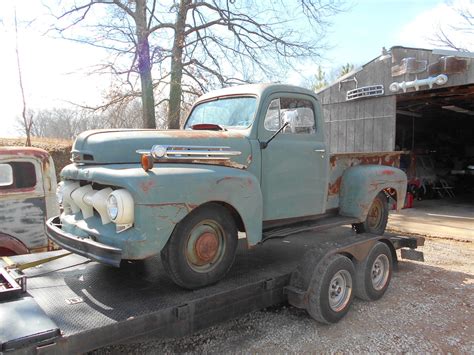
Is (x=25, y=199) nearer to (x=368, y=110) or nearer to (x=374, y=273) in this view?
(x=374, y=273)

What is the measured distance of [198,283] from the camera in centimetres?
334

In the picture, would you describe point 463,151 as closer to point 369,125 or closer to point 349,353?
point 369,125

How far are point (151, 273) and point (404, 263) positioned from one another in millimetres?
4389

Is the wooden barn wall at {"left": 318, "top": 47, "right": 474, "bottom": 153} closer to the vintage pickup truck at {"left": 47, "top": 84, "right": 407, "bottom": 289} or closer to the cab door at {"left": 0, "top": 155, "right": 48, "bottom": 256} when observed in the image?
the vintage pickup truck at {"left": 47, "top": 84, "right": 407, "bottom": 289}

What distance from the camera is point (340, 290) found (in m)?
4.12

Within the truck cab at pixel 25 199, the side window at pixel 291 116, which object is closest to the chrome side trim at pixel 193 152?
the side window at pixel 291 116

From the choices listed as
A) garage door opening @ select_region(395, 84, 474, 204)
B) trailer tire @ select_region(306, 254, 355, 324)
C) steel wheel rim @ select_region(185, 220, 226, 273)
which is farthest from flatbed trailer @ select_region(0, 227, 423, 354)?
garage door opening @ select_region(395, 84, 474, 204)

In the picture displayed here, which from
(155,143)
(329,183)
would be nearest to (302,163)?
(329,183)

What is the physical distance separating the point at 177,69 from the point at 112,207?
38.7 feet

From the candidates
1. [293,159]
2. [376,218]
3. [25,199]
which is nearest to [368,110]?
[376,218]

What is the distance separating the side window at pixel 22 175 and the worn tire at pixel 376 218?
14.2 feet

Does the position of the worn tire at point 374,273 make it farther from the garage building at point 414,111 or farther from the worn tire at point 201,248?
the garage building at point 414,111

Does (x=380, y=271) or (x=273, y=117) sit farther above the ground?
(x=273, y=117)

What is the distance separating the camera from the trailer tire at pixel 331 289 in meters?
3.75
